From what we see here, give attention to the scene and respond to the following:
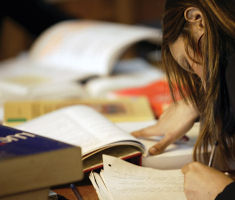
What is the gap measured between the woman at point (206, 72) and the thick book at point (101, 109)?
0.94 ft

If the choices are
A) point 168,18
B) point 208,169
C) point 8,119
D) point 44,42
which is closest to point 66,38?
point 44,42

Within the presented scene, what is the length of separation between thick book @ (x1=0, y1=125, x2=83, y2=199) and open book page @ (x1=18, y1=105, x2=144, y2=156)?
0.18 metres

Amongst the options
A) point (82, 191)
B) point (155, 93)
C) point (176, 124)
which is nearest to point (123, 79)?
point (155, 93)

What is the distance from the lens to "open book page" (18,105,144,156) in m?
0.62

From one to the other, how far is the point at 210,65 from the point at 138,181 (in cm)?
19

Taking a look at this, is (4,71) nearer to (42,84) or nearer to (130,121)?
(42,84)

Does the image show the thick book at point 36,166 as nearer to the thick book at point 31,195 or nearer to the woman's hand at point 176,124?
the thick book at point 31,195

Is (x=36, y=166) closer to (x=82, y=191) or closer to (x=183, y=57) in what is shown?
(x=82, y=191)

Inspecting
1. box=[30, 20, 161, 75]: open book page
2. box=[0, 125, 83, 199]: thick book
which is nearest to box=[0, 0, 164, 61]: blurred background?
box=[30, 20, 161, 75]: open book page

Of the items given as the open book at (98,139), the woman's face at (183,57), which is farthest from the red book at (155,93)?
the woman's face at (183,57)

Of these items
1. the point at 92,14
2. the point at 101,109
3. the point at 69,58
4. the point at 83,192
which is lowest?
the point at 83,192

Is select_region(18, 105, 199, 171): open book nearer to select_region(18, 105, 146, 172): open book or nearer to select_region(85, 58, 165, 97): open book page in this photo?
select_region(18, 105, 146, 172): open book

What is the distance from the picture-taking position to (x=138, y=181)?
576 mm

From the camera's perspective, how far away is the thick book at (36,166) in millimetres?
403
